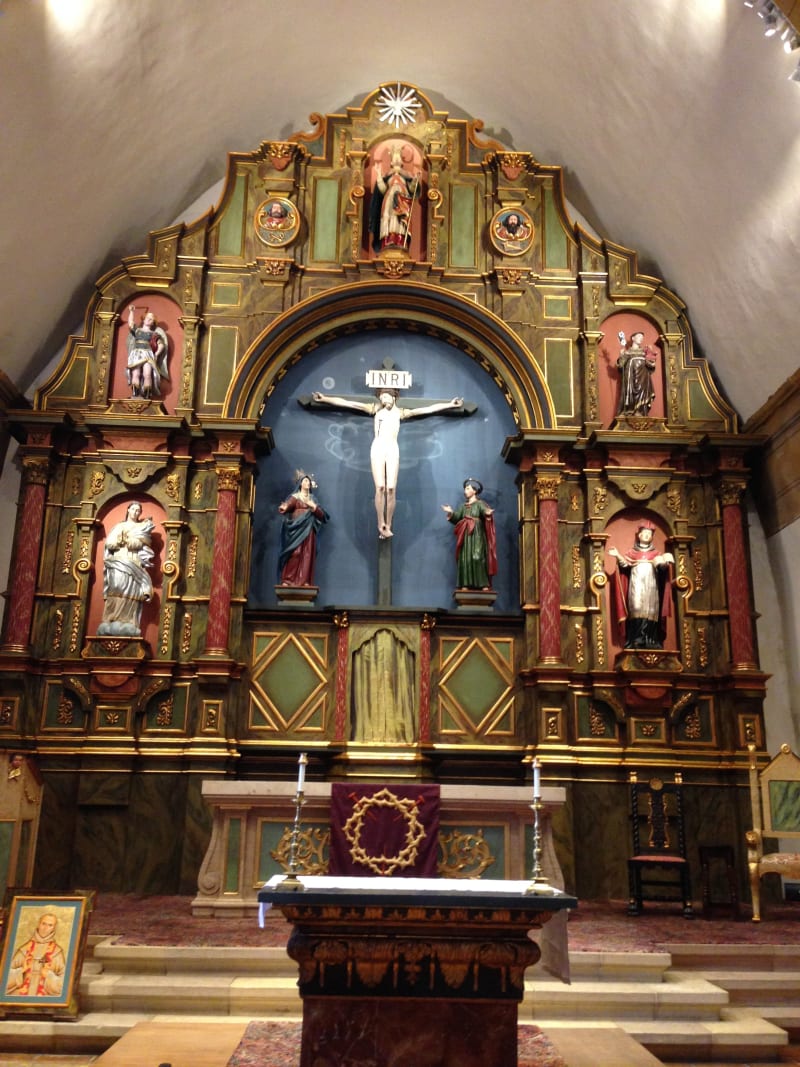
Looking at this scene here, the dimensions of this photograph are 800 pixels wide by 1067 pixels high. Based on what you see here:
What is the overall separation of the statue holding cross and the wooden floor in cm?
616

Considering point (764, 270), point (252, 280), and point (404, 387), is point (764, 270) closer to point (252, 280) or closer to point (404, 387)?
point (404, 387)

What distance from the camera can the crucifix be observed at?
432 inches

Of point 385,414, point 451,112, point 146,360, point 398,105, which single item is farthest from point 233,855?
point 451,112

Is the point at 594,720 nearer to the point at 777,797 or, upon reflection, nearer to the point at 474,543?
the point at 777,797

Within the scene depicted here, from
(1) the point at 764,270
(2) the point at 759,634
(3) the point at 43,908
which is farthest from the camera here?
(2) the point at 759,634

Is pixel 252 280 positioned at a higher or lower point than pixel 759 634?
higher

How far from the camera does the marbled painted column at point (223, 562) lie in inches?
408

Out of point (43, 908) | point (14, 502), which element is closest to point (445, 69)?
point (14, 502)

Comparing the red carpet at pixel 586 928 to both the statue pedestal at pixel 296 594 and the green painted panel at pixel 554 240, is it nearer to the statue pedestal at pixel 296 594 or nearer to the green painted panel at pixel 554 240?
the statue pedestal at pixel 296 594

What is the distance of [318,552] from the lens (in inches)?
442

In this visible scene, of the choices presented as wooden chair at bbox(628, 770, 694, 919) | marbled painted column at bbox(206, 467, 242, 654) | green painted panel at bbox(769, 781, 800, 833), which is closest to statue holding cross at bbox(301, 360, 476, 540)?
A: marbled painted column at bbox(206, 467, 242, 654)

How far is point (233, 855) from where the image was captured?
25.9 ft

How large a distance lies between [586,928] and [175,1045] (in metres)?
3.70

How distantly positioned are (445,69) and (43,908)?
10.1m
